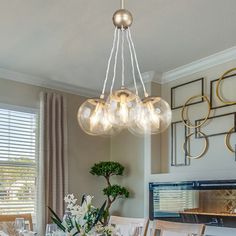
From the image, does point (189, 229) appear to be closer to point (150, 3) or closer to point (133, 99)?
point (133, 99)

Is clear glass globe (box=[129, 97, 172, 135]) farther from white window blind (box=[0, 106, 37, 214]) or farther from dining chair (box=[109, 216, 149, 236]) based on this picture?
white window blind (box=[0, 106, 37, 214])

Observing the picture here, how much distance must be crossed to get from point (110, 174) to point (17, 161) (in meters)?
1.31

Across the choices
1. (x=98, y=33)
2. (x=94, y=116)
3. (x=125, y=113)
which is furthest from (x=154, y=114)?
(x=98, y=33)

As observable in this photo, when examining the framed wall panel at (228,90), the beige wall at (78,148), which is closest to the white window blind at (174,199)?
the framed wall panel at (228,90)

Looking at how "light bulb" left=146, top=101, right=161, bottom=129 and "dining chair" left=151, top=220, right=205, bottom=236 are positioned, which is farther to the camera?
"light bulb" left=146, top=101, right=161, bottom=129

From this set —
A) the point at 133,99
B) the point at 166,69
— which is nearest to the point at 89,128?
the point at 133,99

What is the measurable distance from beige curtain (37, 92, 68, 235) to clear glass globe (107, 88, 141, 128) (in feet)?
6.72

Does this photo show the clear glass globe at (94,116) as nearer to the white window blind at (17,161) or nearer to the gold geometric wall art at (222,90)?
the gold geometric wall art at (222,90)

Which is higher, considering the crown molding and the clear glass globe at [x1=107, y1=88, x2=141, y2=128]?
the crown molding

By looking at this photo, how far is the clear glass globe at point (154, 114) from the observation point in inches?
121

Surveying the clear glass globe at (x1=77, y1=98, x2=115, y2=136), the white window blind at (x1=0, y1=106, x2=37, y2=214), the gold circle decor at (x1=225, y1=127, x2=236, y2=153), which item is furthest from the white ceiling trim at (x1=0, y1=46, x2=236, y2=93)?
the clear glass globe at (x1=77, y1=98, x2=115, y2=136)

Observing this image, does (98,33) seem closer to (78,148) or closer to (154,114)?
(154,114)

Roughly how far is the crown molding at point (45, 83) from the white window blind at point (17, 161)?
43 cm

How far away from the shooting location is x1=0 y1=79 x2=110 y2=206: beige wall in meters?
5.03
